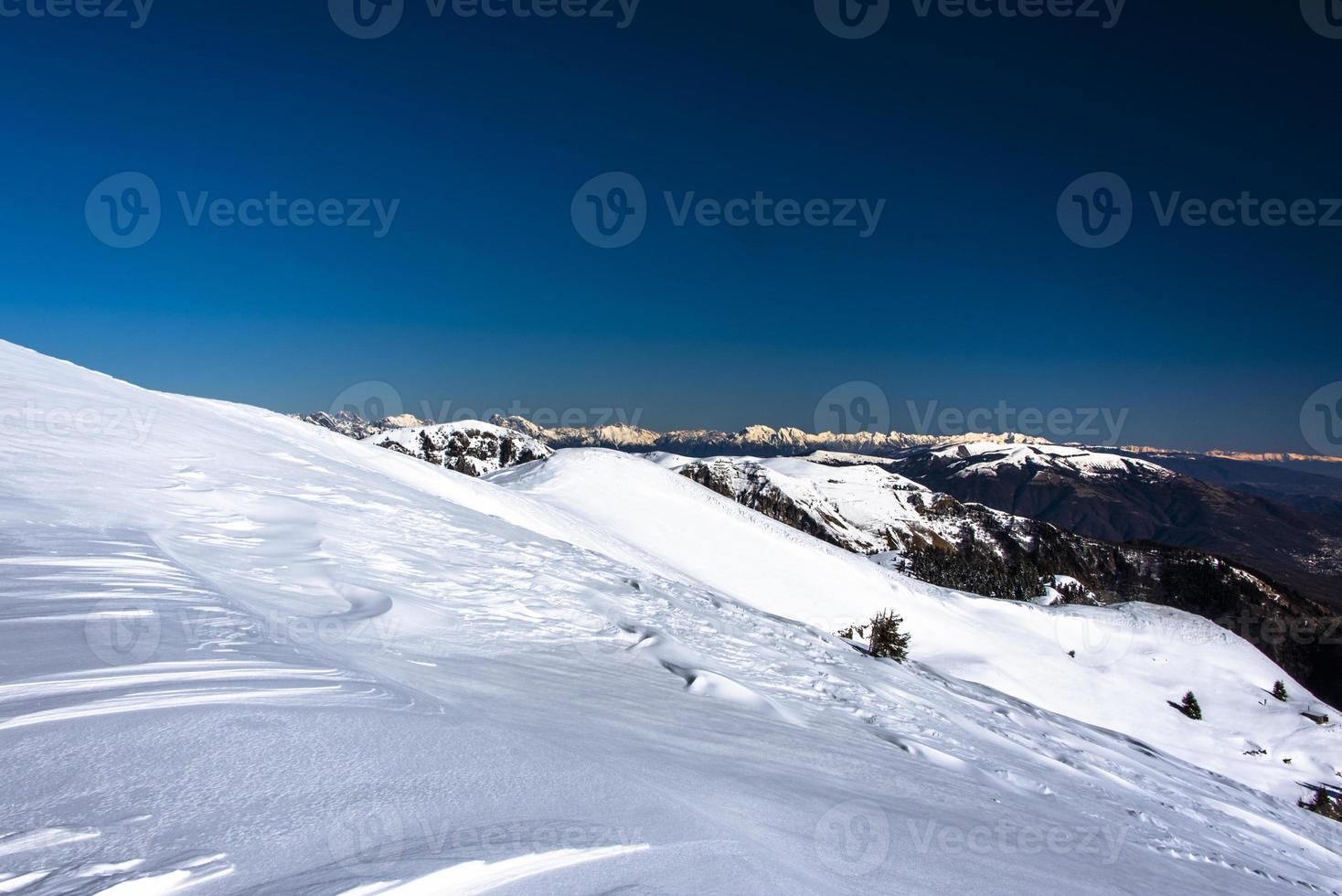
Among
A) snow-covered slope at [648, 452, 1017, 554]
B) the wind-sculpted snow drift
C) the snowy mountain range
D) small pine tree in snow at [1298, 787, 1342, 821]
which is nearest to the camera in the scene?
the wind-sculpted snow drift

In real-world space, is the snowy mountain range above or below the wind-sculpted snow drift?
above

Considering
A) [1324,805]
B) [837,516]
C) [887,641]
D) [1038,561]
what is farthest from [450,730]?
[837,516]

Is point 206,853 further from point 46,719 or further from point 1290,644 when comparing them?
point 1290,644

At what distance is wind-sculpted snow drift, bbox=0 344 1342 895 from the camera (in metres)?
2.40

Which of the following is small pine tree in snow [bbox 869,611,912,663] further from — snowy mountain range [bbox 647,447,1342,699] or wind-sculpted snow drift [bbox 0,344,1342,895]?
snowy mountain range [bbox 647,447,1342,699]

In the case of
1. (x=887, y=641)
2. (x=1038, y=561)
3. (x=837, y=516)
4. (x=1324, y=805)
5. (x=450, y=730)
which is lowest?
(x=1324, y=805)

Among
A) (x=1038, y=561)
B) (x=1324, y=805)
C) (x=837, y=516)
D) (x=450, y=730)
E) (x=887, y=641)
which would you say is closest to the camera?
(x=450, y=730)

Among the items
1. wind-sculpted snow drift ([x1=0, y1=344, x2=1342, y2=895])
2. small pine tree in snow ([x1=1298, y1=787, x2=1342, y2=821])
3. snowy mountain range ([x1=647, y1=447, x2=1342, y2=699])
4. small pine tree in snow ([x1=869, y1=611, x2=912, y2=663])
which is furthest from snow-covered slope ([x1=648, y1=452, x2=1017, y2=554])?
wind-sculpted snow drift ([x1=0, y1=344, x2=1342, y2=895])

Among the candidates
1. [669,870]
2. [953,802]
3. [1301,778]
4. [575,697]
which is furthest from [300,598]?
[1301,778]

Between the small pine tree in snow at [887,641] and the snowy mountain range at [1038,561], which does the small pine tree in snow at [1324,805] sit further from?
the snowy mountain range at [1038,561]

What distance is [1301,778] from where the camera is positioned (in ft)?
70.3

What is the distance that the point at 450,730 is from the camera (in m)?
3.73

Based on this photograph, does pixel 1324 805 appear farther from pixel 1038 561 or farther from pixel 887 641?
pixel 1038 561

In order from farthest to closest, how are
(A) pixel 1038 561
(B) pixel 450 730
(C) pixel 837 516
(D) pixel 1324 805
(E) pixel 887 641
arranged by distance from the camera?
(C) pixel 837 516, (A) pixel 1038 561, (D) pixel 1324 805, (E) pixel 887 641, (B) pixel 450 730
